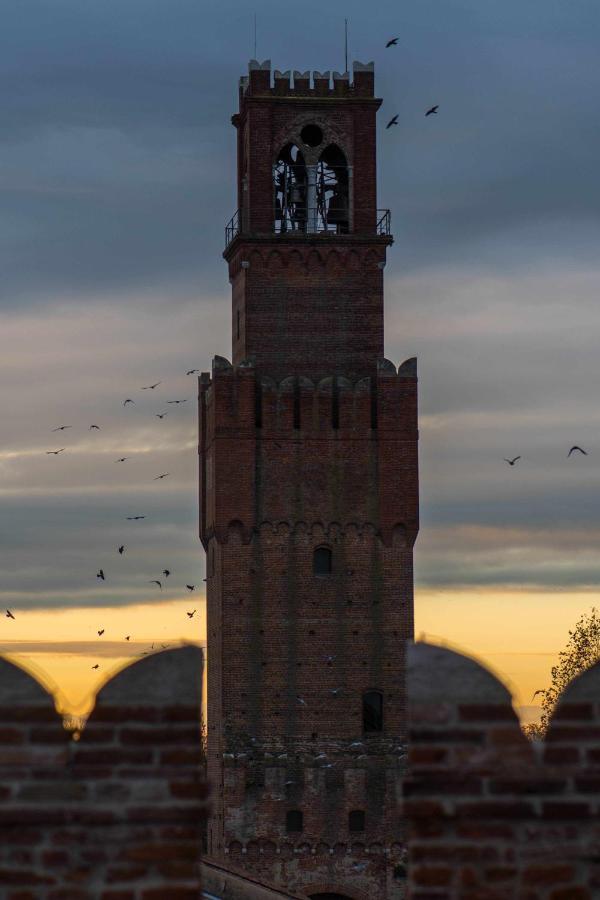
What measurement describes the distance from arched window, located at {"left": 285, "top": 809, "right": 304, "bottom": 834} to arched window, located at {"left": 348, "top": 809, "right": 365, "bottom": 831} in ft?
4.42

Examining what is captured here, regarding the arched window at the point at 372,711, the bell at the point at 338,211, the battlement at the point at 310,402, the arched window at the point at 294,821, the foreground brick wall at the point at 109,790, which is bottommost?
the arched window at the point at 294,821

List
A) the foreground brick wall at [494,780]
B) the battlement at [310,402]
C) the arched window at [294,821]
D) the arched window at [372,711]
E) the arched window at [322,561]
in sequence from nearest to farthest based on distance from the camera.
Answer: the foreground brick wall at [494,780]
the arched window at [294,821]
the arched window at [372,711]
the arched window at [322,561]
the battlement at [310,402]

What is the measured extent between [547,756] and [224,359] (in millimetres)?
47270

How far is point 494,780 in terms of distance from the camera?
7531mm

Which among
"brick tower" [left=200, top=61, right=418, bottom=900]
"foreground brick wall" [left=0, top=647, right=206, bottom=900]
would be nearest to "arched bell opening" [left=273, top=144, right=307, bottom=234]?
"brick tower" [left=200, top=61, right=418, bottom=900]

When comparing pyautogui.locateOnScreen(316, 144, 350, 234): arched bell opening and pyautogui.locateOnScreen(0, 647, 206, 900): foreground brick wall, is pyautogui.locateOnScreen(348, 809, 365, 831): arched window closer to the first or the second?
pyautogui.locateOnScreen(316, 144, 350, 234): arched bell opening

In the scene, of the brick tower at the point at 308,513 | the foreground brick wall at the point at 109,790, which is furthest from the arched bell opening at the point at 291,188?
the foreground brick wall at the point at 109,790

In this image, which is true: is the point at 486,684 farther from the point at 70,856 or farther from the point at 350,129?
the point at 350,129

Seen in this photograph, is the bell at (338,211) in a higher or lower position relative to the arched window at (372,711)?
higher

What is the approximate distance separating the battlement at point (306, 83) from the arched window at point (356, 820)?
2105cm

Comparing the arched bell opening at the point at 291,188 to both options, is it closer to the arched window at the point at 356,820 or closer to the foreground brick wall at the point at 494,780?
the arched window at the point at 356,820

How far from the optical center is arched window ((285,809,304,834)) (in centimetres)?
5169

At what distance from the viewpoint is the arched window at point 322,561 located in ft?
176

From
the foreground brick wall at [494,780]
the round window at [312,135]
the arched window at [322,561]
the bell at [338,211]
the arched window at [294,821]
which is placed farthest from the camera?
the bell at [338,211]
